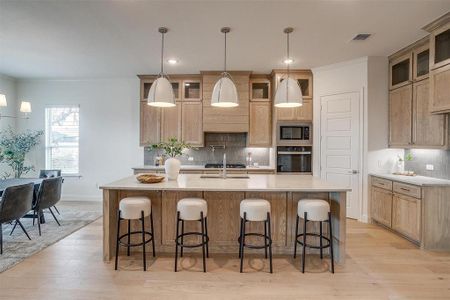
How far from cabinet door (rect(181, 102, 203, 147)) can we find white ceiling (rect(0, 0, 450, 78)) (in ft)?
2.82

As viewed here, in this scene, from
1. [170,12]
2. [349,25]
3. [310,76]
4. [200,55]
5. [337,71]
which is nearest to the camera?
[170,12]

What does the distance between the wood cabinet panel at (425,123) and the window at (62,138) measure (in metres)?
6.72

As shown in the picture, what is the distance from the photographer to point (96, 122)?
20.0 feet

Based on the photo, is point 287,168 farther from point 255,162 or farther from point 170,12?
point 170,12

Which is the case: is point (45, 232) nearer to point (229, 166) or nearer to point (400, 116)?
point (229, 166)

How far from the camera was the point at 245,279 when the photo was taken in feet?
8.68

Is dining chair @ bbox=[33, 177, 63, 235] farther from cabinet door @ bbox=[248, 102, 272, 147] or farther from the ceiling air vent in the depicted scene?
the ceiling air vent

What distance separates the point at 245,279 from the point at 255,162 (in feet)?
11.1

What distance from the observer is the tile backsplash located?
145 inches

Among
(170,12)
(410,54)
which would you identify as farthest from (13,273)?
(410,54)

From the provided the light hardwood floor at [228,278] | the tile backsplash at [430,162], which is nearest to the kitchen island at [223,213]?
the light hardwood floor at [228,278]

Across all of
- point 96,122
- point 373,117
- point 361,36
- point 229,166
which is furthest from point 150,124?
point 373,117

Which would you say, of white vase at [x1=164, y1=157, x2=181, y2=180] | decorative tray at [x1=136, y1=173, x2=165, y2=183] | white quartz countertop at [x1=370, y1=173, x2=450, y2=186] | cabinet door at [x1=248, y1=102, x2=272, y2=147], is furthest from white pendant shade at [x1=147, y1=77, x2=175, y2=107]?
white quartz countertop at [x1=370, y1=173, x2=450, y2=186]

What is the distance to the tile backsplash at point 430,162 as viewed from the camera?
3.67 m
